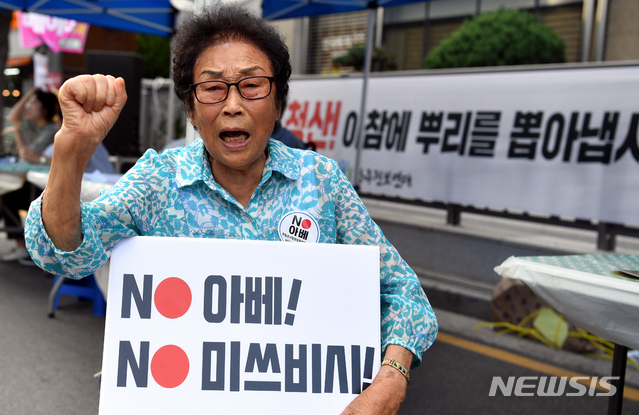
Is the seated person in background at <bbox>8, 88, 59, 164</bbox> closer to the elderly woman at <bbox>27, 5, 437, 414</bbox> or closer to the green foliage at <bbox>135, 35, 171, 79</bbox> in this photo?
the elderly woman at <bbox>27, 5, 437, 414</bbox>

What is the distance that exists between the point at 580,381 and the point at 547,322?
0.76 metres

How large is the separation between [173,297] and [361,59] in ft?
39.7

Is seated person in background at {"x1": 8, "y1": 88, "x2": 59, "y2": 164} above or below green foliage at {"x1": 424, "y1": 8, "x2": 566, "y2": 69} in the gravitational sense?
below

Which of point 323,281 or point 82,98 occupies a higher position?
point 82,98

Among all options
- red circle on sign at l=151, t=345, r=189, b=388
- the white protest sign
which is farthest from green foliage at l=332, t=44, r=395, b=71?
red circle on sign at l=151, t=345, r=189, b=388

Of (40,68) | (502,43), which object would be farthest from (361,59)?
(40,68)

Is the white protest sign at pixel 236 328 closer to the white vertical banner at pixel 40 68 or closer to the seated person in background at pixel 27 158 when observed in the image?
the seated person in background at pixel 27 158

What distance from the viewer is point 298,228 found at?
5.48 feet

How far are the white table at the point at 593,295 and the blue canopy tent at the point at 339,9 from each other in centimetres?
436

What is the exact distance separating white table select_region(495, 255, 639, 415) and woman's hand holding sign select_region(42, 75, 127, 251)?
4.95 feet

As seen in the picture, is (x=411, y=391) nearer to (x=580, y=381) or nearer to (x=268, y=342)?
(x=580, y=381)

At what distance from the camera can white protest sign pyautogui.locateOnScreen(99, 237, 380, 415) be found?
1.47 metres

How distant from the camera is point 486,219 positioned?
19.9ft

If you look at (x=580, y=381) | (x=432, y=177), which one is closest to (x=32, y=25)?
(x=432, y=177)
